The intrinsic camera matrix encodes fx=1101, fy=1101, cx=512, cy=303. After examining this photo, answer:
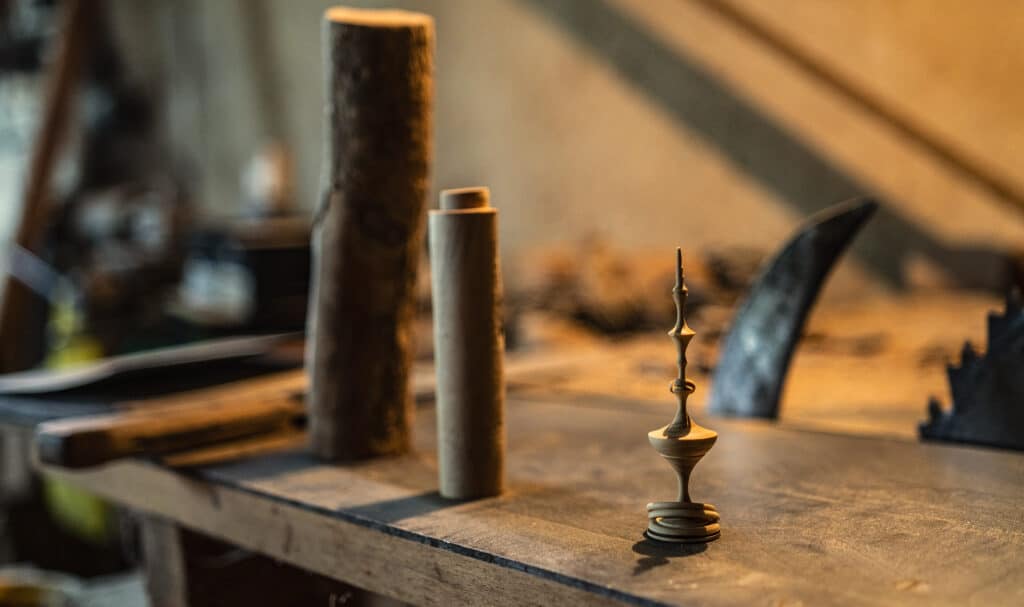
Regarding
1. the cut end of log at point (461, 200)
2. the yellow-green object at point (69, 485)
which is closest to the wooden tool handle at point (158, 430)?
the yellow-green object at point (69, 485)

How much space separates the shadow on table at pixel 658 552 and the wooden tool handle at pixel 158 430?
1083mm

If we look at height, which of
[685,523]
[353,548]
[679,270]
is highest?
[679,270]

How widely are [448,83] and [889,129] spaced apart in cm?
251

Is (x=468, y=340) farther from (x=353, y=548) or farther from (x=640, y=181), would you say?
(x=640, y=181)

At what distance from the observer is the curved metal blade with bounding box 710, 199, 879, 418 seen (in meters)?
2.19

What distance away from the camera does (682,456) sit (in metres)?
1.37

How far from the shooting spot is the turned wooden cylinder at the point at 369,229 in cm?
193

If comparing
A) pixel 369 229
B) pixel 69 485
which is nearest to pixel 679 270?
pixel 369 229

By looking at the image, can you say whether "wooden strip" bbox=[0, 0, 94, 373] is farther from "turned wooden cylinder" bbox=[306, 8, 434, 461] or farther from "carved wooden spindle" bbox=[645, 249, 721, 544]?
"carved wooden spindle" bbox=[645, 249, 721, 544]

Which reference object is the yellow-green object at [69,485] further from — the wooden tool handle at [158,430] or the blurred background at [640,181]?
the wooden tool handle at [158,430]

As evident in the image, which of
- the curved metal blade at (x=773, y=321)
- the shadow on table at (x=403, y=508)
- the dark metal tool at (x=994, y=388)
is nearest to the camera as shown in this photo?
the shadow on table at (x=403, y=508)

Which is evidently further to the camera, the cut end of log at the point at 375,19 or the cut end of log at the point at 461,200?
the cut end of log at the point at 375,19

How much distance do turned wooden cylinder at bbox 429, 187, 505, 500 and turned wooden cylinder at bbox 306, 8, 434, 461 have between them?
0.32 m

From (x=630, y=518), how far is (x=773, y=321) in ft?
2.94
